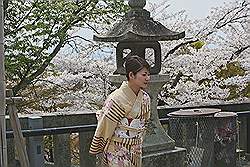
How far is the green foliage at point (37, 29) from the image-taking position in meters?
9.28

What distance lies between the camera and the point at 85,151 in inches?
262

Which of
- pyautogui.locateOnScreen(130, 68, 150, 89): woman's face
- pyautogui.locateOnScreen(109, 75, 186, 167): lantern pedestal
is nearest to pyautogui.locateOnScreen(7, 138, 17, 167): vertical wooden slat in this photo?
pyautogui.locateOnScreen(109, 75, 186, 167): lantern pedestal

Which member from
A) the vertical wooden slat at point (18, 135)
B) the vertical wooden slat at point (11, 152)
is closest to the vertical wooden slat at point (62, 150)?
the vertical wooden slat at point (11, 152)

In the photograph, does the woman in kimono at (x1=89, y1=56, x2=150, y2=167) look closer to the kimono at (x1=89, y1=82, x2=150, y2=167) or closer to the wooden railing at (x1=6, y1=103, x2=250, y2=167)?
the kimono at (x1=89, y1=82, x2=150, y2=167)

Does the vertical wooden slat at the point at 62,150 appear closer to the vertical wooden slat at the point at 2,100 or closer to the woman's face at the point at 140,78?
the woman's face at the point at 140,78

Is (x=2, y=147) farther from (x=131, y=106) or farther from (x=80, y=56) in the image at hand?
(x=80, y=56)

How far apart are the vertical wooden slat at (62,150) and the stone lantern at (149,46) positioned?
105 centimetres

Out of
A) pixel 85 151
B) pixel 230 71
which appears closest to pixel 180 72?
pixel 230 71

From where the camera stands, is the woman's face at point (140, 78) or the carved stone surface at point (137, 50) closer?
the woman's face at point (140, 78)

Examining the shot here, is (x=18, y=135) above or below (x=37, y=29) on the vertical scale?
below

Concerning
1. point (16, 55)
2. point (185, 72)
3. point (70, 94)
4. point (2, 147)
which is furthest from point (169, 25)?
point (2, 147)

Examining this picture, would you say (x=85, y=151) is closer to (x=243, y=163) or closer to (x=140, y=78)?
(x=243, y=163)

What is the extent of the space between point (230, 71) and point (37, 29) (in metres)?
4.72

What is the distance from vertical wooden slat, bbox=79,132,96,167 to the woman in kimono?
2.55 metres
